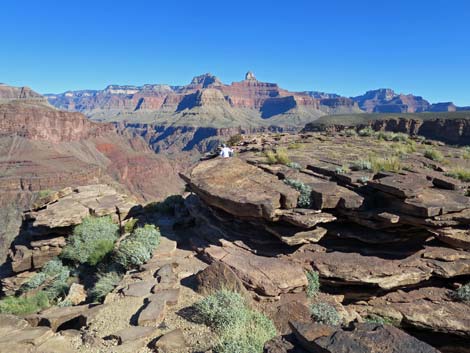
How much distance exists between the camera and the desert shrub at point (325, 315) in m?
6.21

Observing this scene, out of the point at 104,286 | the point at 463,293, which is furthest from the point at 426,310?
the point at 104,286

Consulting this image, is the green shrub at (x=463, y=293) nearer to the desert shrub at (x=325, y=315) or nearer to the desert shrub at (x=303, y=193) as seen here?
the desert shrub at (x=325, y=315)

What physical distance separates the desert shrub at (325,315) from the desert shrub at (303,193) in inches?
124

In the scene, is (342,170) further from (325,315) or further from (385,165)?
(325,315)

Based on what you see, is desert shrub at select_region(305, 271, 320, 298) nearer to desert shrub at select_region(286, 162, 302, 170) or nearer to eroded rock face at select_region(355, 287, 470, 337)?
eroded rock face at select_region(355, 287, 470, 337)

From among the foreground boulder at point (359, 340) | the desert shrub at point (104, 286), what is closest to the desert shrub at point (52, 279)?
the desert shrub at point (104, 286)

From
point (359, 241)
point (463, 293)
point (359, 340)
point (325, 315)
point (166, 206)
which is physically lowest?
point (463, 293)

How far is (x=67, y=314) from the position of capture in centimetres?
665

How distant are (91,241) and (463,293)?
1115cm

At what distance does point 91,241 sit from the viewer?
10.8m

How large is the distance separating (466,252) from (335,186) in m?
3.83

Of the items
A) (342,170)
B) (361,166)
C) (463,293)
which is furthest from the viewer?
(361,166)

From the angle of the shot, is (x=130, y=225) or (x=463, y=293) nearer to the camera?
(x=463, y=293)

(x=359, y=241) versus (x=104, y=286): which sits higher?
(x=359, y=241)
